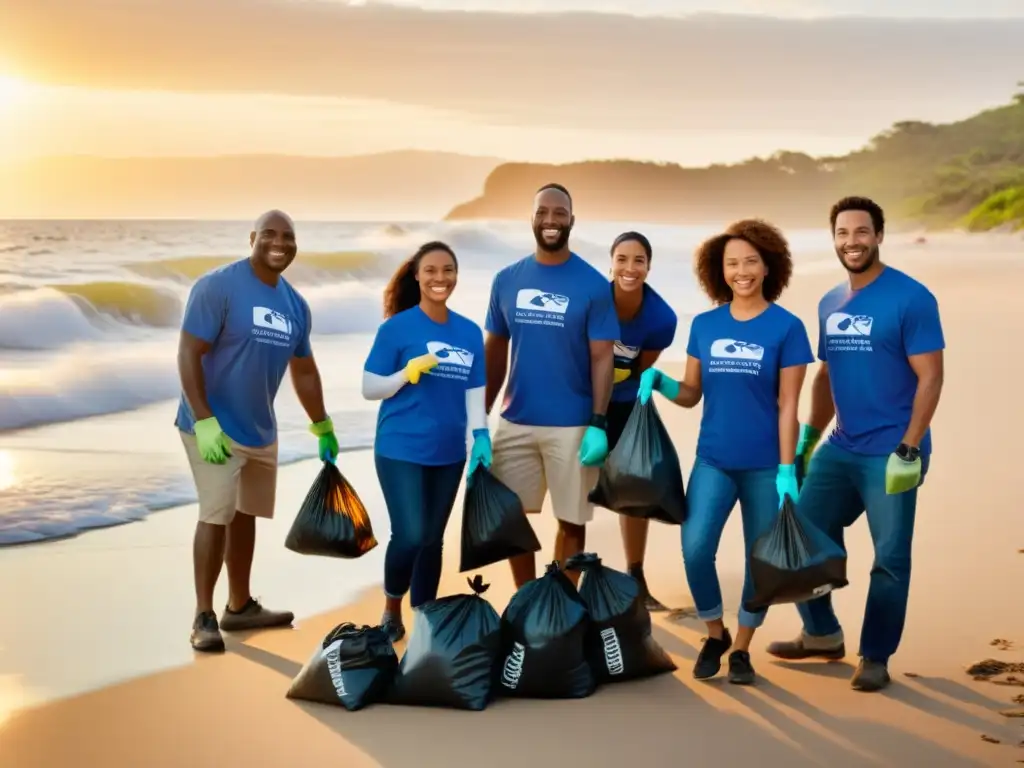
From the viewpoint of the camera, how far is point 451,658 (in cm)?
398

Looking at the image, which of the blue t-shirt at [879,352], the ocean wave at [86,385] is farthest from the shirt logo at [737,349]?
the ocean wave at [86,385]

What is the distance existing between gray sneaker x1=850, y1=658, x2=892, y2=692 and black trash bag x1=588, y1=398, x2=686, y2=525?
758 millimetres

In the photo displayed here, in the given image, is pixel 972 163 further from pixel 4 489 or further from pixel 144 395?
pixel 4 489

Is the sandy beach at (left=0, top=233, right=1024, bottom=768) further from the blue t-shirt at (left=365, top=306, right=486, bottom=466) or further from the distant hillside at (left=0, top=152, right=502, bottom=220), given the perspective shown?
the distant hillside at (left=0, top=152, right=502, bottom=220)

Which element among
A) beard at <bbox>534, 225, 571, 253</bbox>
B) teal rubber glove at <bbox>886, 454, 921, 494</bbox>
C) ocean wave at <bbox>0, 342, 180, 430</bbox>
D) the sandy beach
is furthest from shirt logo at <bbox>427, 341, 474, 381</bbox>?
ocean wave at <bbox>0, 342, 180, 430</bbox>

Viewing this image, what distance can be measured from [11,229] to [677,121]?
757 inches

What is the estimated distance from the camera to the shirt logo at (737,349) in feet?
13.7

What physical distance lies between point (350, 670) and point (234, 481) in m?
1.08

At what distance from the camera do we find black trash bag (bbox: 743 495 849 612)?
4.02 meters

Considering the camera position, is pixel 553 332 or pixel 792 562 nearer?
pixel 792 562

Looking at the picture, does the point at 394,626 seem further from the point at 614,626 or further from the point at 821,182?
the point at 821,182

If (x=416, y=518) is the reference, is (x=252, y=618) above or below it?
below

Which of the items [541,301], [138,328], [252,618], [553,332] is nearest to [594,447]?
[553,332]

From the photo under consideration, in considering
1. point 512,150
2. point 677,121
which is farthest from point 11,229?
point 677,121
